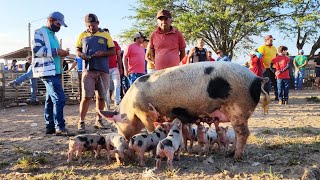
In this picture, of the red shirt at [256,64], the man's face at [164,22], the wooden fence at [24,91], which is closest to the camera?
the man's face at [164,22]

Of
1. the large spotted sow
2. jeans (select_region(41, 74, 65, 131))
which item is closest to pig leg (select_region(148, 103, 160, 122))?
the large spotted sow

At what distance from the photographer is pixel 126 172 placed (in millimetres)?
4445

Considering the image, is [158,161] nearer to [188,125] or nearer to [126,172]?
[126,172]

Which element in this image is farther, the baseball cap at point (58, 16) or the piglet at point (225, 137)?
the baseball cap at point (58, 16)

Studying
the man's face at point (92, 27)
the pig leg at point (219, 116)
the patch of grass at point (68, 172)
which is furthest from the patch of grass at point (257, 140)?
the man's face at point (92, 27)

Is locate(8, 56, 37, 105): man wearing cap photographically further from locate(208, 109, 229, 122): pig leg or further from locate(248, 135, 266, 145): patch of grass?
locate(208, 109, 229, 122): pig leg

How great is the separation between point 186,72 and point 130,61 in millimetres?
4469

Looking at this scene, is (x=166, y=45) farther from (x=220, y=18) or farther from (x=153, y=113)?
(x=220, y=18)

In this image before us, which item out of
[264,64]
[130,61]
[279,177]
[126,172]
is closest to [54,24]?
[130,61]

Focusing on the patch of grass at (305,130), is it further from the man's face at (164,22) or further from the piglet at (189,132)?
the man's face at (164,22)

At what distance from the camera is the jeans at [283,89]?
37.6 ft

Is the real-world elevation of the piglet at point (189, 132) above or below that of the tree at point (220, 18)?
below

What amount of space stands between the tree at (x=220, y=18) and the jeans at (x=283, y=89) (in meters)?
17.6

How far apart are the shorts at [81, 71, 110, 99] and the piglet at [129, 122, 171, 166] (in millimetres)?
2255
